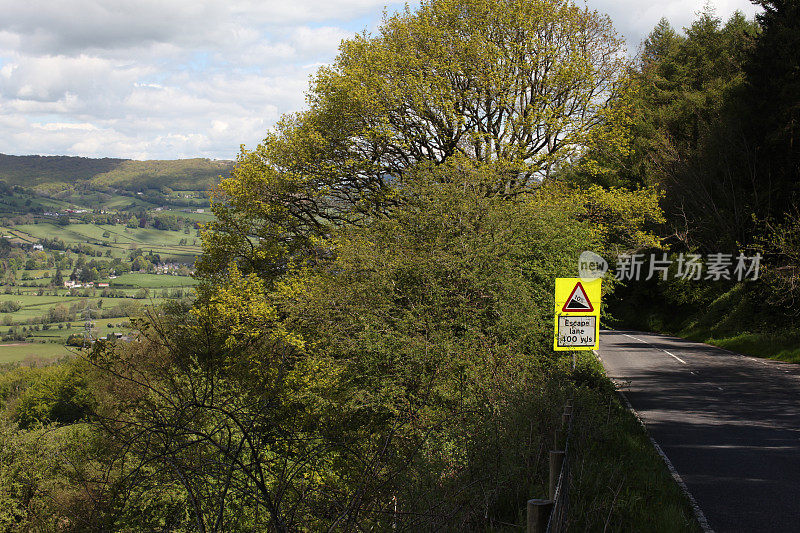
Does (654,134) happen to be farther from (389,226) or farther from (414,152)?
(389,226)

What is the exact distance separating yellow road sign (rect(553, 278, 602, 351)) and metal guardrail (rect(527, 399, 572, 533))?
5.62 meters

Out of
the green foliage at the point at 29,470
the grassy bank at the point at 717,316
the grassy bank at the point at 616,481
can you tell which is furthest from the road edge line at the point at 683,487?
the green foliage at the point at 29,470

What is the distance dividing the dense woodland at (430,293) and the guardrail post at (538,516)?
2.47 feet

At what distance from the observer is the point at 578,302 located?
1358cm

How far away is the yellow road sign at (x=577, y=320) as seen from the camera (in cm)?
1330

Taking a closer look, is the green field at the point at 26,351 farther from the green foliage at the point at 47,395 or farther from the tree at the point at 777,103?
the tree at the point at 777,103

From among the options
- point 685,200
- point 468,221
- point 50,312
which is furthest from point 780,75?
point 50,312

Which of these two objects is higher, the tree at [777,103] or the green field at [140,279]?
the tree at [777,103]

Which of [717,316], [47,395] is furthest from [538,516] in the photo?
[47,395]

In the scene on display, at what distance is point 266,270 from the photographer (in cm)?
2647

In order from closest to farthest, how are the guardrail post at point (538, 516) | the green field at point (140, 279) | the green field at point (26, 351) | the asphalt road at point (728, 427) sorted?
1. the guardrail post at point (538, 516)
2. the asphalt road at point (728, 427)
3. the green field at point (26, 351)
4. the green field at point (140, 279)

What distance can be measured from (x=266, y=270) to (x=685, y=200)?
25702mm

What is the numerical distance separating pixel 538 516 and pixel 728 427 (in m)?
12.3

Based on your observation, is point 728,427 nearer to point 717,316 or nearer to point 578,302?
point 578,302
